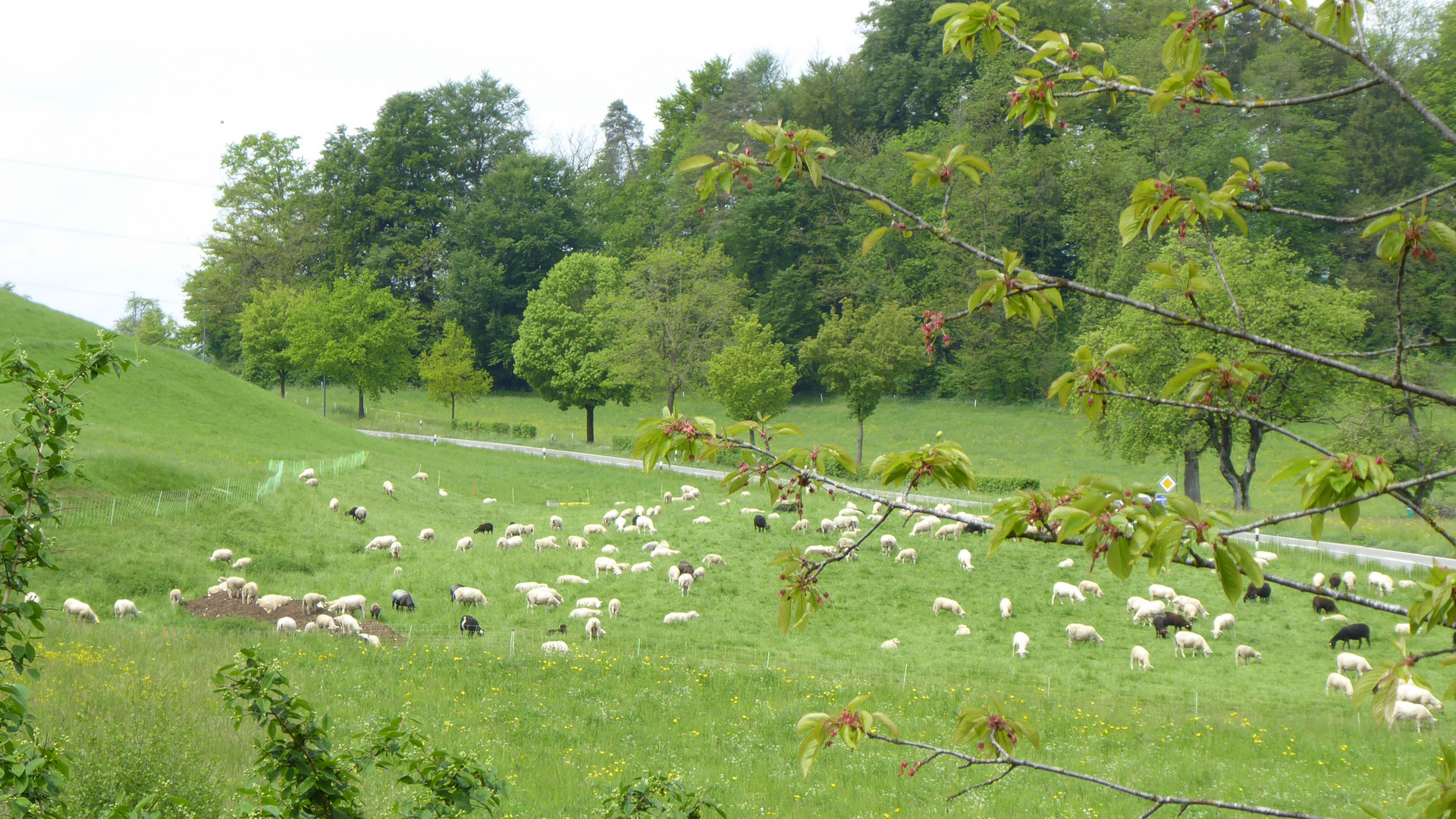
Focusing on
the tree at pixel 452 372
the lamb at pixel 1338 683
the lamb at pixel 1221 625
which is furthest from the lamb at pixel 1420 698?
the tree at pixel 452 372

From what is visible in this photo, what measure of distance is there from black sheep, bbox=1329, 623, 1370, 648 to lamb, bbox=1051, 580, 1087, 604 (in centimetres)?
559

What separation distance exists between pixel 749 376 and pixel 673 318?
12.5m

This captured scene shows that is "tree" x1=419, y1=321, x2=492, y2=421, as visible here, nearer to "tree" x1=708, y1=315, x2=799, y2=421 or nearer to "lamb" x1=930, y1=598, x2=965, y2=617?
"tree" x1=708, y1=315, x2=799, y2=421

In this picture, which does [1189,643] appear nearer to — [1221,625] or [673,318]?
[1221,625]

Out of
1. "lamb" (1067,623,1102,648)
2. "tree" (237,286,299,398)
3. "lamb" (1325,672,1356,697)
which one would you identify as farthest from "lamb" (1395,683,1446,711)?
"tree" (237,286,299,398)

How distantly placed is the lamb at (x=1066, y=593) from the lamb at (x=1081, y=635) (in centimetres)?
274

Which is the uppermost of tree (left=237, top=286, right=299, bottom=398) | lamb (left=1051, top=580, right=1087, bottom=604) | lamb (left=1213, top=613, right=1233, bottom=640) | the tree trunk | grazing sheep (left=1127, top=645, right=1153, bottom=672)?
tree (left=237, top=286, right=299, bottom=398)

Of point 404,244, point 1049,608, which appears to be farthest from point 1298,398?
point 404,244

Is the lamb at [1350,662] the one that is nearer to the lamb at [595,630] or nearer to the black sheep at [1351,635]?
the black sheep at [1351,635]

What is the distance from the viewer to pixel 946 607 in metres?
24.0

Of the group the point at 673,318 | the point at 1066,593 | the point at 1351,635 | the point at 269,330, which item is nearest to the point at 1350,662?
the point at 1351,635

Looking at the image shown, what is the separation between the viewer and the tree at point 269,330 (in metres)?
72.5

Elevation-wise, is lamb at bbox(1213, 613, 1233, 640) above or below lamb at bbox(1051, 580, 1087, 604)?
below

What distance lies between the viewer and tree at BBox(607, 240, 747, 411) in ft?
189
